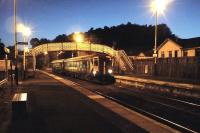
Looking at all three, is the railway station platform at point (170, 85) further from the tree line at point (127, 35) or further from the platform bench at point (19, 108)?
the tree line at point (127, 35)

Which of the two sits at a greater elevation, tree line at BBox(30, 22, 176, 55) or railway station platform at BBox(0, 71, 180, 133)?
tree line at BBox(30, 22, 176, 55)

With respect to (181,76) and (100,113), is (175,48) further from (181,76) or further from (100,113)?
(100,113)

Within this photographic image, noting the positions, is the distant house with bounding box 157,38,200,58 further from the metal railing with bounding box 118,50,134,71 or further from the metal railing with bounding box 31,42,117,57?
the metal railing with bounding box 31,42,117,57

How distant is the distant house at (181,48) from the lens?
52.7 metres

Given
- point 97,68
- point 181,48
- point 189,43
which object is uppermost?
point 189,43

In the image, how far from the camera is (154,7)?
41438mm

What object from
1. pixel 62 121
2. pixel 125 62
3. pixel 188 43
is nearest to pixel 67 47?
pixel 125 62

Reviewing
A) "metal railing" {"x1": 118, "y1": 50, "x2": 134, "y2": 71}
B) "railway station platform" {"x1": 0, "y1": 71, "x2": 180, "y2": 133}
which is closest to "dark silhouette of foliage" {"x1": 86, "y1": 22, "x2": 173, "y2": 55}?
"metal railing" {"x1": 118, "y1": 50, "x2": 134, "y2": 71}

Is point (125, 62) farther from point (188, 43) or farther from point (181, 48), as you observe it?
point (188, 43)

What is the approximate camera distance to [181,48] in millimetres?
56219

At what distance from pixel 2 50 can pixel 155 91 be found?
48.8 ft

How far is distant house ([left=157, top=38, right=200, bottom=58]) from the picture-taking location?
52.7 meters

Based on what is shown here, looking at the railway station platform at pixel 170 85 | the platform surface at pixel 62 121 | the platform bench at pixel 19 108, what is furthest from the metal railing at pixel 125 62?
the platform bench at pixel 19 108

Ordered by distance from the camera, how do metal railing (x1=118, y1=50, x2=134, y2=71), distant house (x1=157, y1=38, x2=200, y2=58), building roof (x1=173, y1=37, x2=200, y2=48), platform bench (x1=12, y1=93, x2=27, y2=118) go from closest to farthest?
platform bench (x1=12, y1=93, x2=27, y2=118) → metal railing (x1=118, y1=50, x2=134, y2=71) → distant house (x1=157, y1=38, x2=200, y2=58) → building roof (x1=173, y1=37, x2=200, y2=48)
